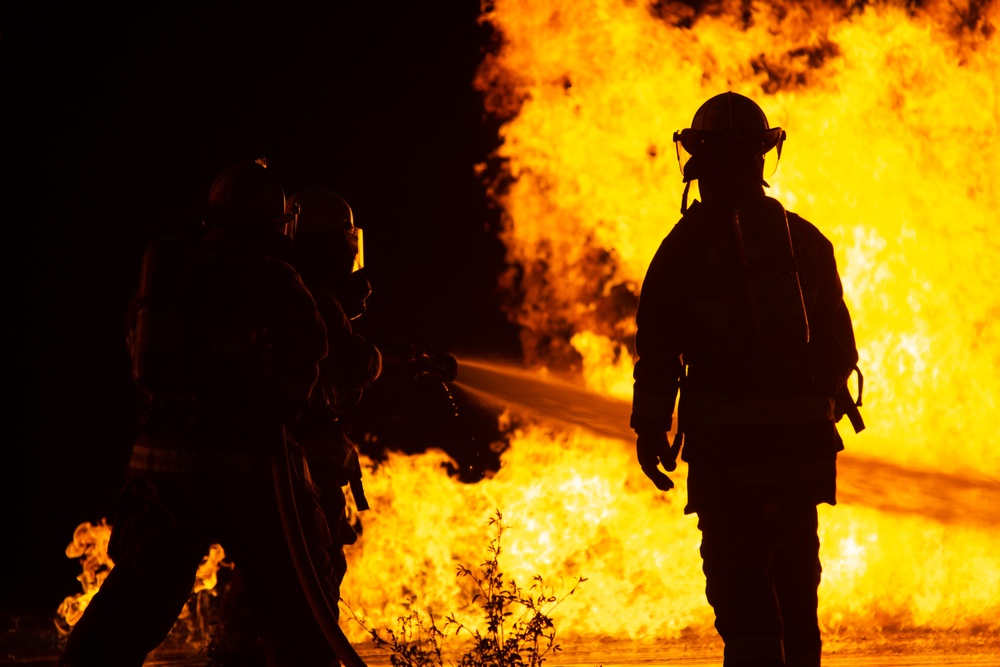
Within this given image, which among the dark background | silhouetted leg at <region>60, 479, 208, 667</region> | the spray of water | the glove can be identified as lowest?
silhouetted leg at <region>60, 479, 208, 667</region>

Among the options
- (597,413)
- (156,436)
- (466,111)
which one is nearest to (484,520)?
(597,413)

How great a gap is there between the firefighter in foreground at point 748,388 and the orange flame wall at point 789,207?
3379 mm

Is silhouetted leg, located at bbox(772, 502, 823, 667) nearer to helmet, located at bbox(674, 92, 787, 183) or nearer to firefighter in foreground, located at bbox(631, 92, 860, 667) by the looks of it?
firefighter in foreground, located at bbox(631, 92, 860, 667)

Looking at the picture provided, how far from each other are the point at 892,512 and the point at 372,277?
404 cm

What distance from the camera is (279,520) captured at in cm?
528

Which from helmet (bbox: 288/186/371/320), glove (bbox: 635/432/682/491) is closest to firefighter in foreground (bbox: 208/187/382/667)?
helmet (bbox: 288/186/371/320)

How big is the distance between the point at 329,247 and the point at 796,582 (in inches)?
111

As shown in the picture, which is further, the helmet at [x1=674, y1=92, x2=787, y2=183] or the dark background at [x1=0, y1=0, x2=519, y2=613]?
the dark background at [x1=0, y1=0, x2=519, y2=613]

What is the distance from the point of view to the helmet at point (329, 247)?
6598 mm

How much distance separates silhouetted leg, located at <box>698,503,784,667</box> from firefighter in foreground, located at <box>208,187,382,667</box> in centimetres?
161

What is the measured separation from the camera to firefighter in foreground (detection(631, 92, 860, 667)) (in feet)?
17.0

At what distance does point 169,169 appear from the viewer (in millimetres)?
9664

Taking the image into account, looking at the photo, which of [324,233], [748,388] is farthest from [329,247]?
[748,388]

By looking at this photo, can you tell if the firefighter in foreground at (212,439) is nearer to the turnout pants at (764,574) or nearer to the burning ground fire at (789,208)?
the turnout pants at (764,574)
